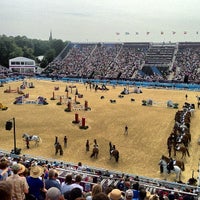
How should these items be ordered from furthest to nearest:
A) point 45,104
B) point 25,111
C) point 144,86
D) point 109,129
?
point 144,86, point 45,104, point 25,111, point 109,129

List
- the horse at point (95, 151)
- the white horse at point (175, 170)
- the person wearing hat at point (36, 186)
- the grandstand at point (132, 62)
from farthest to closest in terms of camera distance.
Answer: the grandstand at point (132, 62) < the horse at point (95, 151) < the white horse at point (175, 170) < the person wearing hat at point (36, 186)

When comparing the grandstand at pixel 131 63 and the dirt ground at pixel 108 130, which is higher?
the grandstand at pixel 131 63

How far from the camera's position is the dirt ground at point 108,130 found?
80.3ft

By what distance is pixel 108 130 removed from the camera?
33.3 meters

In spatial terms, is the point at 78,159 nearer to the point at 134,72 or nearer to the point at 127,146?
the point at 127,146

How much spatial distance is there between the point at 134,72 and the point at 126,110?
43.8 metres

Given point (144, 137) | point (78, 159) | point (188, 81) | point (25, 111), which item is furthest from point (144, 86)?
point (78, 159)

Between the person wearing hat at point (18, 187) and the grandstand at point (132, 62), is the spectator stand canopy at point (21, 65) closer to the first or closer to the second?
the grandstand at point (132, 62)

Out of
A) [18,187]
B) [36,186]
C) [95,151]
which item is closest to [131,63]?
[95,151]

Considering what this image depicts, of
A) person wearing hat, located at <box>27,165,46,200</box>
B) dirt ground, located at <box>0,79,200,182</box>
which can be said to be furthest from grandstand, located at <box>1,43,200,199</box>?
person wearing hat, located at <box>27,165,46,200</box>

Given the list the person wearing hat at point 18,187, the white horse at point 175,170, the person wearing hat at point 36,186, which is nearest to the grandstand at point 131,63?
the white horse at point 175,170

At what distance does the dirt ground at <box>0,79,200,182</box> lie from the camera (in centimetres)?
2448

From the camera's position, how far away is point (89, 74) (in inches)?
3472

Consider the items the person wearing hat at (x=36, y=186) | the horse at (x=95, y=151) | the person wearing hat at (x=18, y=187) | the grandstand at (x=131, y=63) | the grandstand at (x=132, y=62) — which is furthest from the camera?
the grandstand at (x=132, y=62)
